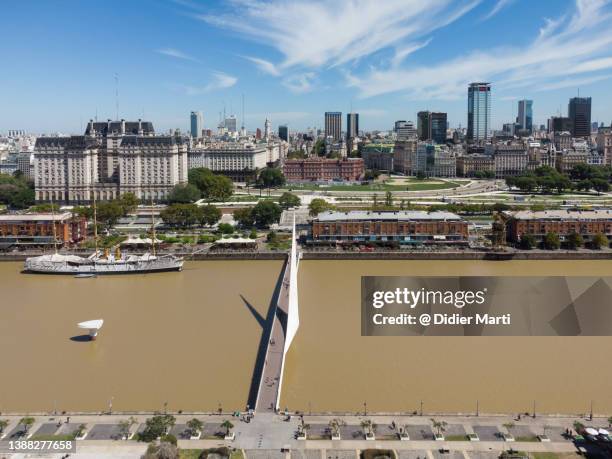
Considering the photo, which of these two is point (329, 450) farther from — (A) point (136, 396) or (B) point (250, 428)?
(A) point (136, 396)

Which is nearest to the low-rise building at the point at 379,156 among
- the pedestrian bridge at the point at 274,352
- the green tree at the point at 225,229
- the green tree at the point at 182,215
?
the green tree at the point at 182,215

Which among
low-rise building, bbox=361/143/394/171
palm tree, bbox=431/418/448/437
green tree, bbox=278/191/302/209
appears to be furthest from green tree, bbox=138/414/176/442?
low-rise building, bbox=361/143/394/171

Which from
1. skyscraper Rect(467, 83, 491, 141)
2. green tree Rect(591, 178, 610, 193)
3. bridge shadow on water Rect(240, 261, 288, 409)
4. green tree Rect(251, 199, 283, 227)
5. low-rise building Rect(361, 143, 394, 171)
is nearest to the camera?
bridge shadow on water Rect(240, 261, 288, 409)

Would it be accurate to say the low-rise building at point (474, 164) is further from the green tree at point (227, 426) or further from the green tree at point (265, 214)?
the green tree at point (227, 426)

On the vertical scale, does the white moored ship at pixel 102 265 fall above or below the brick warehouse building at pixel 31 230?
below

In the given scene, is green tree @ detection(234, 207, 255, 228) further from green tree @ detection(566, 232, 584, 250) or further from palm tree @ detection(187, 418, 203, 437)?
palm tree @ detection(187, 418, 203, 437)

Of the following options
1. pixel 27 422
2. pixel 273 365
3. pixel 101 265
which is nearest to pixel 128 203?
pixel 101 265
